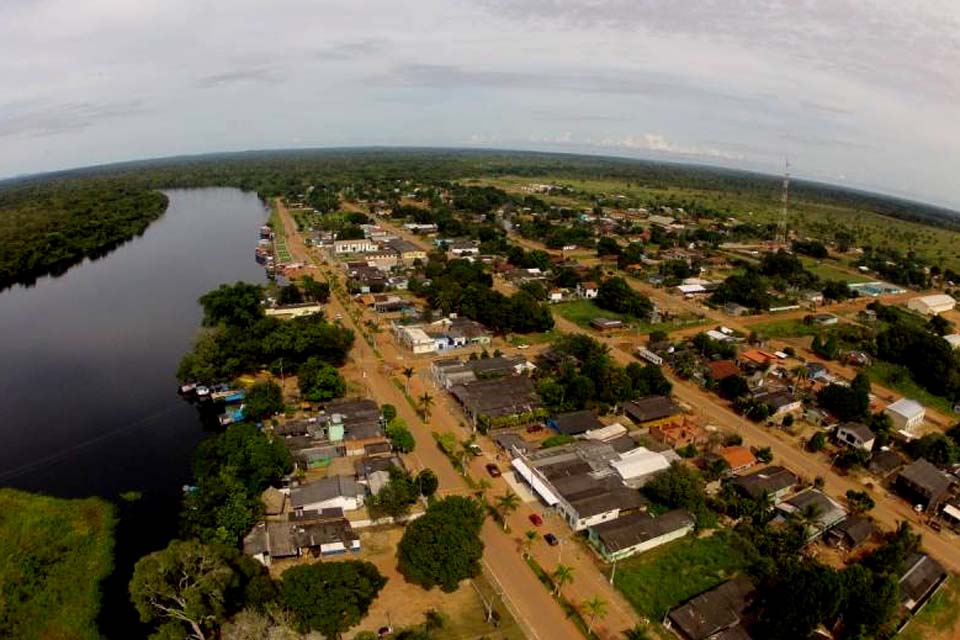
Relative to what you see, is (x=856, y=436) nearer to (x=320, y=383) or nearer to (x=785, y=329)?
(x=785, y=329)

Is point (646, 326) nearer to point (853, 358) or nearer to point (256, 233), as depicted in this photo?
point (853, 358)

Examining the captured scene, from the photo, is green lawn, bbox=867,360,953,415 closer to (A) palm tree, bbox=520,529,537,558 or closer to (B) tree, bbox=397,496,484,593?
(A) palm tree, bbox=520,529,537,558

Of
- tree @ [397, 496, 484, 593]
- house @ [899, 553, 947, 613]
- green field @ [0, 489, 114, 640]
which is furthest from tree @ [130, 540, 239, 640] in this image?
house @ [899, 553, 947, 613]

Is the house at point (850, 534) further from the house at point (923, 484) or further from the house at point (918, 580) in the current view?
the house at point (923, 484)

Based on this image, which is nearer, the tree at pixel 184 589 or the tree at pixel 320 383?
the tree at pixel 184 589

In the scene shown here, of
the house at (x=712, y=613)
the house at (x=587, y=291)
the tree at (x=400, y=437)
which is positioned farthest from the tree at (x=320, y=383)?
the house at (x=587, y=291)

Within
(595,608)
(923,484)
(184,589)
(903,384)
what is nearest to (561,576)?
(595,608)
